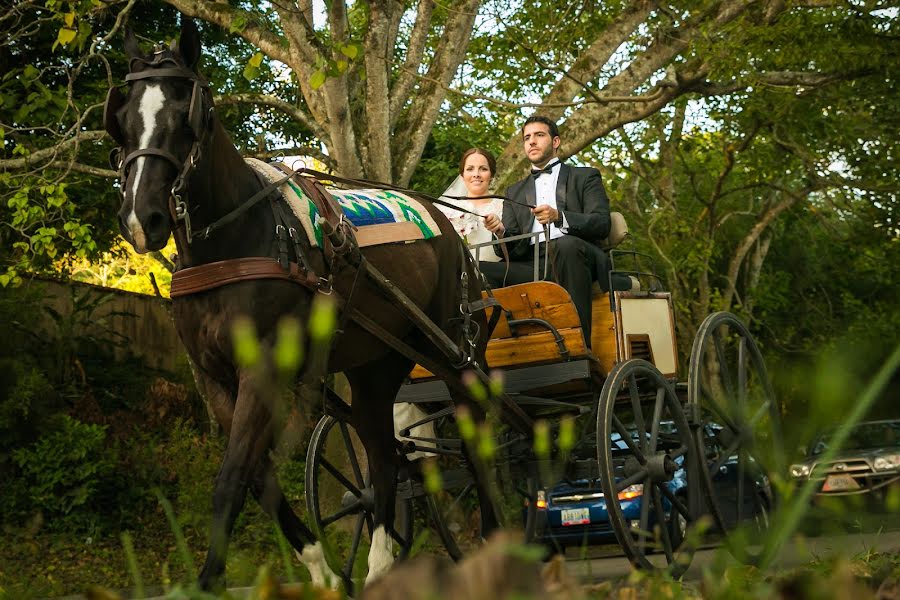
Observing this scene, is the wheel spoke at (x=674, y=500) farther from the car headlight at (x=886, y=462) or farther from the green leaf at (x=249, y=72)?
the car headlight at (x=886, y=462)

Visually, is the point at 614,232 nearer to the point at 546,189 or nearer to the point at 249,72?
the point at 546,189

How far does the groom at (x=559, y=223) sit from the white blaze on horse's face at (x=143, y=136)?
2.72 m

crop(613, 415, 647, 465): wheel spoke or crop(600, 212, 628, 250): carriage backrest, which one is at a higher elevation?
crop(600, 212, 628, 250): carriage backrest

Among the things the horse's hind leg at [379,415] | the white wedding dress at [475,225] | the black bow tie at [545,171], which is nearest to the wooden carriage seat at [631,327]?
the black bow tie at [545,171]

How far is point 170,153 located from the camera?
436 centimetres

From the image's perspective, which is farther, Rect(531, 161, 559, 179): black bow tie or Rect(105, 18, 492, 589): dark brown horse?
Rect(531, 161, 559, 179): black bow tie

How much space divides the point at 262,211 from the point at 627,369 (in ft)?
7.45

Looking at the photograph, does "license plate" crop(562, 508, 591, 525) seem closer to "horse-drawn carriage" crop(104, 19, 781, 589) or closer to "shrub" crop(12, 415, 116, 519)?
"horse-drawn carriage" crop(104, 19, 781, 589)

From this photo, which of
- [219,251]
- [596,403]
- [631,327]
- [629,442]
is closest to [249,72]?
[219,251]

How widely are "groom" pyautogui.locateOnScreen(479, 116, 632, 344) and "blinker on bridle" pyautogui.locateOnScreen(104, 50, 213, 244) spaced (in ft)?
8.42

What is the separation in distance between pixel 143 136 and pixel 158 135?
6cm

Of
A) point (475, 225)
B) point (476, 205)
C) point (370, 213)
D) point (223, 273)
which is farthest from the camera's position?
point (476, 205)

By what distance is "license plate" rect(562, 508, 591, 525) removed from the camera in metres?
12.2

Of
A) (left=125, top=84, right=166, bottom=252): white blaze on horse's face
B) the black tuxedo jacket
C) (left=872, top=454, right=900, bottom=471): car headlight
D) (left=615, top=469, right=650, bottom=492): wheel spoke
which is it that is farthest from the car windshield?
(left=125, top=84, right=166, bottom=252): white blaze on horse's face
